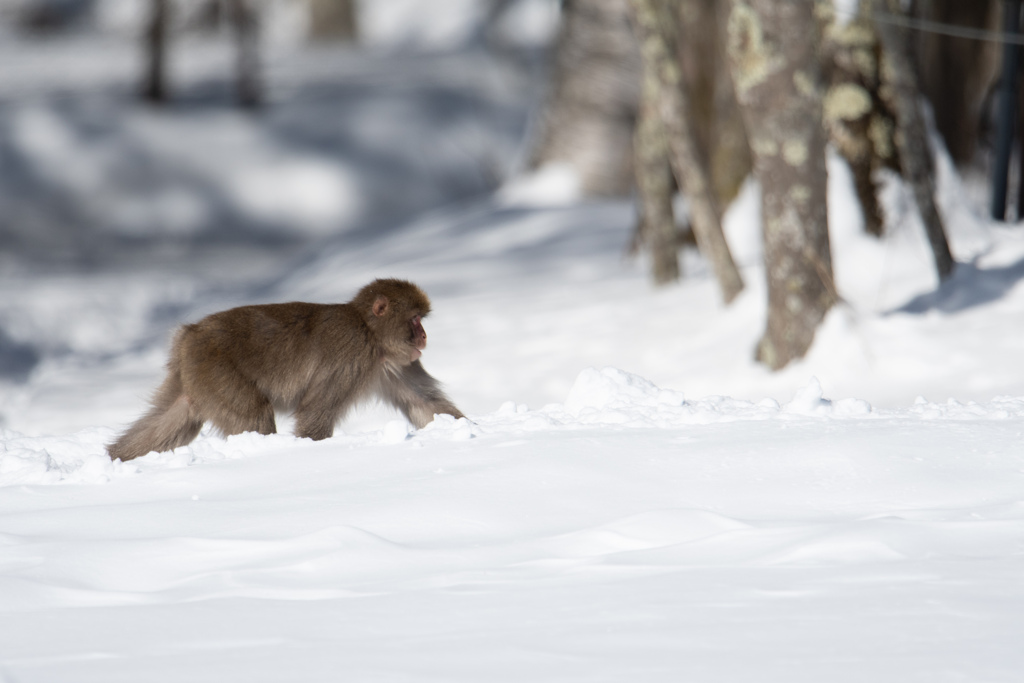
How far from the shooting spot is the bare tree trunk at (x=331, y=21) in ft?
102

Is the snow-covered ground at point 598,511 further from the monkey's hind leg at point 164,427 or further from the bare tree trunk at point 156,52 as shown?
the bare tree trunk at point 156,52

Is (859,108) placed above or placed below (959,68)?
below

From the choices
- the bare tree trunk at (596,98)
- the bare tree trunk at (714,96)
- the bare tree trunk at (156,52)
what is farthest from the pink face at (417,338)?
the bare tree trunk at (156,52)

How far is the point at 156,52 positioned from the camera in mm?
21156

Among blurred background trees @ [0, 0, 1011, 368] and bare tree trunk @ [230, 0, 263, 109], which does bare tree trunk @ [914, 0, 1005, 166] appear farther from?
bare tree trunk @ [230, 0, 263, 109]

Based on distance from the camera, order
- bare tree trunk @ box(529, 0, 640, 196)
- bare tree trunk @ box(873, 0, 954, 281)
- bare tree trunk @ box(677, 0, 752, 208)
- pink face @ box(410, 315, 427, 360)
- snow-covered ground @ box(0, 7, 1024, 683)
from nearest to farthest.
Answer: snow-covered ground @ box(0, 7, 1024, 683) < pink face @ box(410, 315, 427, 360) < bare tree trunk @ box(873, 0, 954, 281) < bare tree trunk @ box(677, 0, 752, 208) < bare tree trunk @ box(529, 0, 640, 196)

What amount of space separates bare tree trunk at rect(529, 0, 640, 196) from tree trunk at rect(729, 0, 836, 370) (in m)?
7.85

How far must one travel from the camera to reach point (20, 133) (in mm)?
19688

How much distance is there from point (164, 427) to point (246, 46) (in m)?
18.2

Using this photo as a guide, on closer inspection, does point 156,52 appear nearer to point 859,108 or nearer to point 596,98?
point 596,98

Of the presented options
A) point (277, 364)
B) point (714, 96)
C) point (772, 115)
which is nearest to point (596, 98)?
point (714, 96)

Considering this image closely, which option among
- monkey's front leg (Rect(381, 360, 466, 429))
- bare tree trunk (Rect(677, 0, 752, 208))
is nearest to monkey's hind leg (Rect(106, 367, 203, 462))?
monkey's front leg (Rect(381, 360, 466, 429))

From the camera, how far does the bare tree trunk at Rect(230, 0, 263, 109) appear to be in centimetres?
2081

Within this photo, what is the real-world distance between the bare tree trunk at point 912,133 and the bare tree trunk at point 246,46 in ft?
52.1
